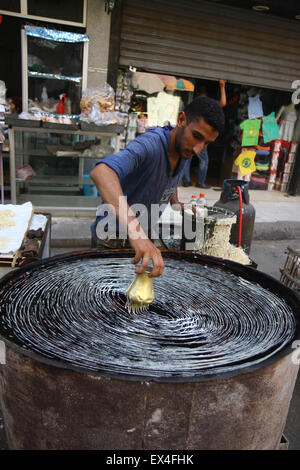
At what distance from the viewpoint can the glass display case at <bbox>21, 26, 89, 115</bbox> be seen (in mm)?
A: 5508

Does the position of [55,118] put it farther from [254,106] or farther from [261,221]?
[254,106]

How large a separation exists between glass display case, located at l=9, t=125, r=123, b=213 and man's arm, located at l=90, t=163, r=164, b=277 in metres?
3.82

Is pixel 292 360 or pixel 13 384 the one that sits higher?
pixel 292 360

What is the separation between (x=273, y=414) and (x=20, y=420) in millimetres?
1093

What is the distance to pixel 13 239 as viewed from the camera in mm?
3088

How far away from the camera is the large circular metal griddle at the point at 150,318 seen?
1.48 meters

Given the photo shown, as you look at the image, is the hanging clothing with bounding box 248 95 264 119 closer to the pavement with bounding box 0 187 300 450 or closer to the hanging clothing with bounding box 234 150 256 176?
the hanging clothing with bounding box 234 150 256 176

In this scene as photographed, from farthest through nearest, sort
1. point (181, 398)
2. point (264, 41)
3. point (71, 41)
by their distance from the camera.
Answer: point (264, 41), point (71, 41), point (181, 398)

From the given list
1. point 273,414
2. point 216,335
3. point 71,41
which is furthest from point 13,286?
point 71,41

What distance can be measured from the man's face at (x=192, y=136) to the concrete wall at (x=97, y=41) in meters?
4.21

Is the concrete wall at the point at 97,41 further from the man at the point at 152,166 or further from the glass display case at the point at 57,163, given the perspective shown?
the man at the point at 152,166

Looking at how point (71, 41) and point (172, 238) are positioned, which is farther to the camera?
point (71, 41)

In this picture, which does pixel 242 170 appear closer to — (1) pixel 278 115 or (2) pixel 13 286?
(1) pixel 278 115

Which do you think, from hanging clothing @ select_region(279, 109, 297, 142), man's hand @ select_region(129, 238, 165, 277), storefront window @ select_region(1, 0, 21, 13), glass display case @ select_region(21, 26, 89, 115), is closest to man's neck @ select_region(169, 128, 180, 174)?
man's hand @ select_region(129, 238, 165, 277)
